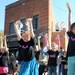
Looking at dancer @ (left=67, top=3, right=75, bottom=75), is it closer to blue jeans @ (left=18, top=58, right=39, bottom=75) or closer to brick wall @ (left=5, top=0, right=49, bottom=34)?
blue jeans @ (left=18, top=58, right=39, bottom=75)

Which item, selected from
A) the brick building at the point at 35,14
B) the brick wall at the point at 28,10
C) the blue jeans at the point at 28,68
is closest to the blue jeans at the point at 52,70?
the blue jeans at the point at 28,68

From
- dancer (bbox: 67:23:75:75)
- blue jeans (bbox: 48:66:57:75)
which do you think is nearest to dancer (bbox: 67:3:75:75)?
dancer (bbox: 67:23:75:75)

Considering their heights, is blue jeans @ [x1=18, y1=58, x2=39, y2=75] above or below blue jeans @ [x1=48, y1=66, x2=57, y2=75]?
above

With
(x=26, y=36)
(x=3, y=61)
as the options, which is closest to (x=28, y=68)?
(x=26, y=36)

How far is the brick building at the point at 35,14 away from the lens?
30.5 meters

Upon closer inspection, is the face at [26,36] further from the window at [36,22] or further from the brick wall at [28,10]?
the window at [36,22]

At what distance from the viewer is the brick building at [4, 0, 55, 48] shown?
100.0ft

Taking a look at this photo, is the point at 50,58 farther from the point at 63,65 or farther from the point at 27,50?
the point at 27,50

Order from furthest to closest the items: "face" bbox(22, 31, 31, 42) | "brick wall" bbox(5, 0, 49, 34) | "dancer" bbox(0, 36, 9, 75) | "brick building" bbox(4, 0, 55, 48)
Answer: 1. "brick wall" bbox(5, 0, 49, 34)
2. "brick building" bbox(4, 0, 55, 48)
3. "dancer" bbox(0, 36, 9, 75)
4. "face" bbox(22, 31, 31, 42)

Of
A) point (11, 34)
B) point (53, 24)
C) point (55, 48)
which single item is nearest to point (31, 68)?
point (55, 48)

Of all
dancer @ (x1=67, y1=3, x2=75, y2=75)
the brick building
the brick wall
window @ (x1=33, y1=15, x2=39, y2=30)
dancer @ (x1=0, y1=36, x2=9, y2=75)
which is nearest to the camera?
dancer @ (x1=67, y1=3, x2=75, y2=75)

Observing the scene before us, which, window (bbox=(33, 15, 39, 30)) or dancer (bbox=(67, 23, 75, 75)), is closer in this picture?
dancer (bbox=(67, 23, 75, 75))

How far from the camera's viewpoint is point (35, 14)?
→ 105ft

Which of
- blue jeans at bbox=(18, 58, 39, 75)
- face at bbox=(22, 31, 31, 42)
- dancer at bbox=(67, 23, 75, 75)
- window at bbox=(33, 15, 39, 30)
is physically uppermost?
window at bbox=(33, 15, 39, 30)
